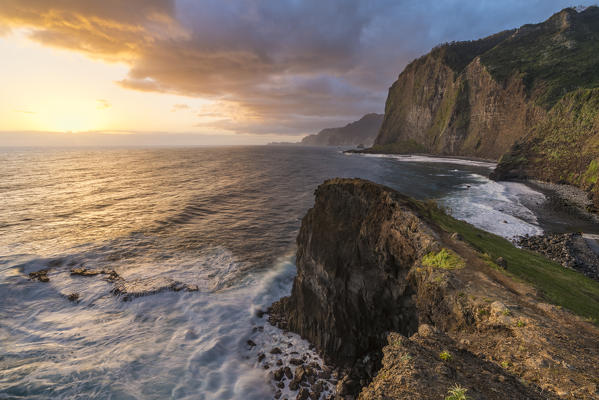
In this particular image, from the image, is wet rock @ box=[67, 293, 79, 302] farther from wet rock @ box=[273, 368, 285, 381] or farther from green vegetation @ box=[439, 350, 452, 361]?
green vegetation @ box=[439, 350, 452, 361]

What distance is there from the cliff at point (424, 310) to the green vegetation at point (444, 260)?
43mm

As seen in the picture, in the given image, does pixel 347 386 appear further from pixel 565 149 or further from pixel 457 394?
pixel 565 149

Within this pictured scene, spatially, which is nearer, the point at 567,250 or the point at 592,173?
the point at 567,250

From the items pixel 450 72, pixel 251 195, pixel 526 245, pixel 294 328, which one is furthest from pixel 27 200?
pixel 450 72

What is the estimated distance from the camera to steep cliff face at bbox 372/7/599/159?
8744cm

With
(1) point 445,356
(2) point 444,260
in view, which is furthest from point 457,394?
(2) point 444,260

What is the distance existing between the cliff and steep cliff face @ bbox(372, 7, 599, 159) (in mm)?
87187

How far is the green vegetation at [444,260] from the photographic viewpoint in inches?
404

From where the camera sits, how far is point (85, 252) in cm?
2459

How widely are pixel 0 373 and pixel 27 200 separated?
156 ft

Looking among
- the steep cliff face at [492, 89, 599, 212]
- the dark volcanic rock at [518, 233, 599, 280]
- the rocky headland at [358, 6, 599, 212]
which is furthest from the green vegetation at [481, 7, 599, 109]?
the dark volcanic rock at [518, 233, 599, 280]

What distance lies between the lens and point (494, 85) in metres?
107

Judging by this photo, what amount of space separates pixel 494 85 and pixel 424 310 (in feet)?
452

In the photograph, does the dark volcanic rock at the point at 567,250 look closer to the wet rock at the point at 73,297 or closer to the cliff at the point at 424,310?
the cliff at the point at 424,310
